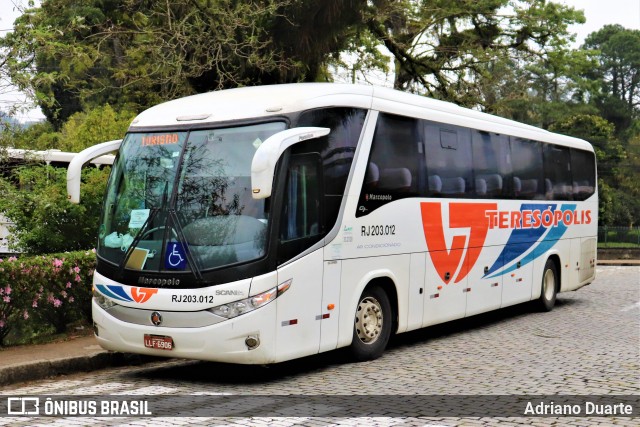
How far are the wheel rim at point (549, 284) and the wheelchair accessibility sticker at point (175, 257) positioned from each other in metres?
9.79

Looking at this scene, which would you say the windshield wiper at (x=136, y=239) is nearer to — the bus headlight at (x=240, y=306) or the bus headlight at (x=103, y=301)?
the bus headlight at (x=103, y=301)

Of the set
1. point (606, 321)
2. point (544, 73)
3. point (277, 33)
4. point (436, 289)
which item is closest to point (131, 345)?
point (436, 289)

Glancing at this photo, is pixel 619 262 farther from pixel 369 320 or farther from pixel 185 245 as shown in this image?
pixel 185 245

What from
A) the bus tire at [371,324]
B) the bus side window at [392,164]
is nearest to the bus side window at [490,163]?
the bus side window at [392,164]

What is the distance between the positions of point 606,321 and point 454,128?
510 centimetres

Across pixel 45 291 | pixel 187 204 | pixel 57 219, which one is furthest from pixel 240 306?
pixel 57 219

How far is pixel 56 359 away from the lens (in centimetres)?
995

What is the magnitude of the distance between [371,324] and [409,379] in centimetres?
143

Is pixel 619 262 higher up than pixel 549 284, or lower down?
lower down

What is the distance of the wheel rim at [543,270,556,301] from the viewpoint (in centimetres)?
1717

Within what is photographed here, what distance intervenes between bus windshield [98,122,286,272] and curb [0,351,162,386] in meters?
1.33

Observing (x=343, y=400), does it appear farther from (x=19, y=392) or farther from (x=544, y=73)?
(x=544, y=73)

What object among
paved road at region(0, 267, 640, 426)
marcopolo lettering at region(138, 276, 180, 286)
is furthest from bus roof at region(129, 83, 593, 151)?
paved road at region(0, 267, 640, 426)

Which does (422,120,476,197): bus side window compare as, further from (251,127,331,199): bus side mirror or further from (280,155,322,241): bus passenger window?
(251,127,331,199): bus side mirror
